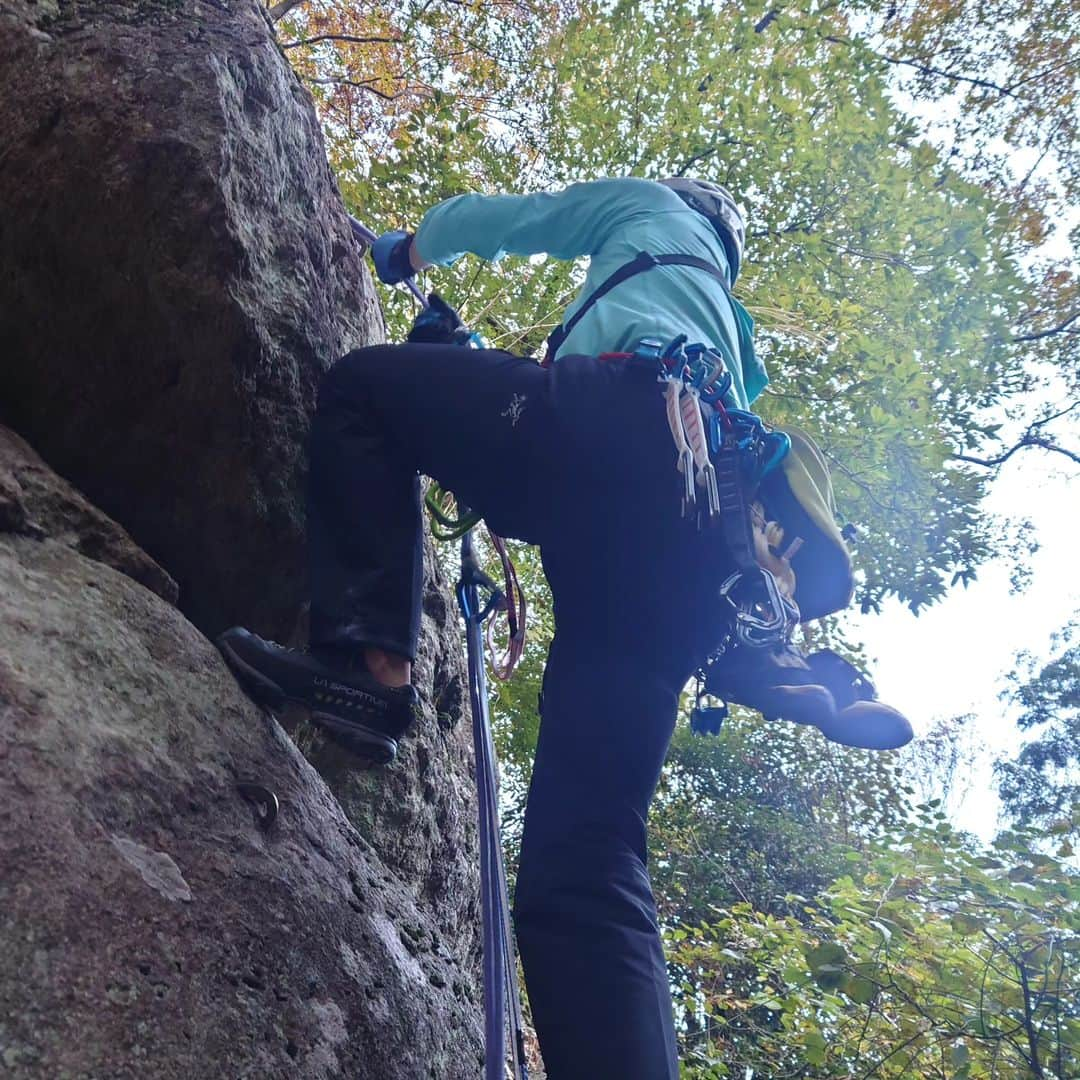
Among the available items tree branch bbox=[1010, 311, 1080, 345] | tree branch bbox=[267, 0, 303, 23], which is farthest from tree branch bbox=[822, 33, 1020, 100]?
tree branch bbox=[267, 0, 303, 23]

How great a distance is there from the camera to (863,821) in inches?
368

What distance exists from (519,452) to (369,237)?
1.40 meters

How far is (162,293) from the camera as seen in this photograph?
2152mm

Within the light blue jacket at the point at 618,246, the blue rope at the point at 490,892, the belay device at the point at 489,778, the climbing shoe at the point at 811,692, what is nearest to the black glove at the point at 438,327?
the belay device at the point at 489,778

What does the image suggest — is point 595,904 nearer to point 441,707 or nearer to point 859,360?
point 441,707

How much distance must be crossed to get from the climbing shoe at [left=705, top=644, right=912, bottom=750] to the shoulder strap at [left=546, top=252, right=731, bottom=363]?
91 cm

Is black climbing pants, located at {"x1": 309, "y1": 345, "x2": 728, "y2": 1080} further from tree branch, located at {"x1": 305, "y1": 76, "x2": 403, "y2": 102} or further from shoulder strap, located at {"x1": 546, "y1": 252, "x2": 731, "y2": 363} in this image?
tree branch, located at {"x1": 305, "y1": 76, "x2": 403, "y2": 102}

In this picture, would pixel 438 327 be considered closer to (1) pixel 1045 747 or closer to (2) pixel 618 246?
(2) pixel 618 246

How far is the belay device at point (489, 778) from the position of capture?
1698 mm

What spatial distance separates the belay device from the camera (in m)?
1.70

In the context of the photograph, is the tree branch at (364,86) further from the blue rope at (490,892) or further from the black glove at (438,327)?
the blue rope at (490,892)

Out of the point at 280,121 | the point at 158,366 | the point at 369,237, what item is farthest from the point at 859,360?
the point at 158,366

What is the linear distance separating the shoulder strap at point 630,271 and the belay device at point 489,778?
0.31 m

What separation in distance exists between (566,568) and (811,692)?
0.64 m
